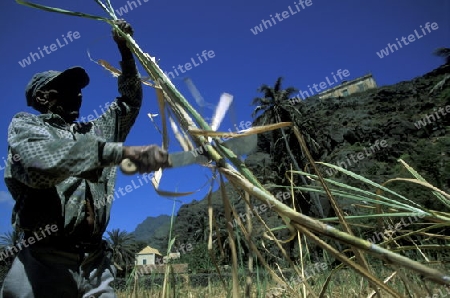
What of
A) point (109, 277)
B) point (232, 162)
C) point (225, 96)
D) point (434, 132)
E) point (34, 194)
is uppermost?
point (34, 194)

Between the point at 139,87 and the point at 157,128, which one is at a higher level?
the point at 139,87

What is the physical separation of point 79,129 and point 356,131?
63.5 m

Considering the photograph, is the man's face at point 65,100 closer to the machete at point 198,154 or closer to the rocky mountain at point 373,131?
the machete at point 198,154

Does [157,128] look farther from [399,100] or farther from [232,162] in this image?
[399,100]

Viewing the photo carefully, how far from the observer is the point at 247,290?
2.22ft

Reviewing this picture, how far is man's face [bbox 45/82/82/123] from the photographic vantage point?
6.03 feet

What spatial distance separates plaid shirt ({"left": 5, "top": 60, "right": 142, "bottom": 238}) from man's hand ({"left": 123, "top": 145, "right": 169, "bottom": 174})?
0.05m

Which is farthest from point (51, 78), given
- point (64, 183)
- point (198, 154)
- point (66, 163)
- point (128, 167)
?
point (198, 154)

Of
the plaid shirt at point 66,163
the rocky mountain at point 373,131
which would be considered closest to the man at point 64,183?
the plaid shirt at point 66,163

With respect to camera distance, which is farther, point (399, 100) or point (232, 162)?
point (399, 100)

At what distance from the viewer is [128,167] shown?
0.82 meters

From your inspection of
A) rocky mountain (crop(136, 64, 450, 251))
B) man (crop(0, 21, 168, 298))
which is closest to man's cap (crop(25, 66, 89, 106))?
man (crop(0, 21, 168, 298))

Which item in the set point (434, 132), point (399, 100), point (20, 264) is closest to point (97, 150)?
point (20, 264)

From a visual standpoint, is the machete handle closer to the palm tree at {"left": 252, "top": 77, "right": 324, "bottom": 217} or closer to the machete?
the machete
